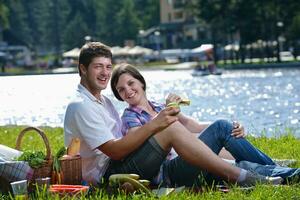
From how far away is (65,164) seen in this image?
6.11m

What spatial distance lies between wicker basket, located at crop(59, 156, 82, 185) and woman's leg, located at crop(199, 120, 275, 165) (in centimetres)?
98

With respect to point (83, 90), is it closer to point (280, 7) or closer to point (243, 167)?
point (243, 167)

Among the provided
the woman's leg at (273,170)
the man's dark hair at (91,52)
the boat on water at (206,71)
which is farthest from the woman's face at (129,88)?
the boat on water at (206,71)

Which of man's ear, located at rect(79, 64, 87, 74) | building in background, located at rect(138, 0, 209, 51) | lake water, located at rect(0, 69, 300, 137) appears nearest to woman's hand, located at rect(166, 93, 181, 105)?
man's ear, located at rect(79, 64, 87, 74)

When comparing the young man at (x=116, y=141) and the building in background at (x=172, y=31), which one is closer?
the young man at (x=116, y=141)

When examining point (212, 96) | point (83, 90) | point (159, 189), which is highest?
point (83, 90)

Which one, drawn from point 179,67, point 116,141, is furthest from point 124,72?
point 179,67

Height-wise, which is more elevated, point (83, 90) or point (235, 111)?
point (83, 90)

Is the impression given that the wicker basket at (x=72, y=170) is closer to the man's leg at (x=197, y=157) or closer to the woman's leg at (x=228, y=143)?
the man's leg at (x=197, y=157)

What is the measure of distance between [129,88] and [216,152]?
0.83 m

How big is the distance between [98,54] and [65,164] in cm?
87

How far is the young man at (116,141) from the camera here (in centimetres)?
610

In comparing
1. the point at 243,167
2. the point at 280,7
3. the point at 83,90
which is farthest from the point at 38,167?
the point at 280,7

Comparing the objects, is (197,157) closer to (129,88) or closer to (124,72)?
(129,88)
